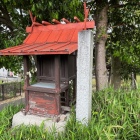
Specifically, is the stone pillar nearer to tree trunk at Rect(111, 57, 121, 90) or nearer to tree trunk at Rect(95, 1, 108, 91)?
tree trunk at Rect(95, 1, 108, 91)

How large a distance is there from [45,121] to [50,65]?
116 centimetres

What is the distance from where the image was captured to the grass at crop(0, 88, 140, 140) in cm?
255

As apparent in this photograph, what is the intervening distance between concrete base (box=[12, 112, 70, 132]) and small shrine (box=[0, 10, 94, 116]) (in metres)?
0.11

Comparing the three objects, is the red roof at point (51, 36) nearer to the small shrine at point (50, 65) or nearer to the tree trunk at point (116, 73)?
the small shrine at point (50, 65)

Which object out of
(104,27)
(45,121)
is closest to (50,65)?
(45,121)

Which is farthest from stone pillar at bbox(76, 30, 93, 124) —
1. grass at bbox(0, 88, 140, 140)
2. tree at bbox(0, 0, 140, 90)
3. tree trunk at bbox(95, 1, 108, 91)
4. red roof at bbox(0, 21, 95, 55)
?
tree trunk at bbox(95, 1, 108, 91)

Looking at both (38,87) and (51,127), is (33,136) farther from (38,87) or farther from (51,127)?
(38,87)

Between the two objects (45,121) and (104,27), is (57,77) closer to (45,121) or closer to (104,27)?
(45,121)

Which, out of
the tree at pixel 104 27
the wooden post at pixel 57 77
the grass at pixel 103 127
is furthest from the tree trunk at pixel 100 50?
the wooden post at pixel 57 77

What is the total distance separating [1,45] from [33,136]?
3137 millimetres

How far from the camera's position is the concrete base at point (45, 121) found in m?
2.99

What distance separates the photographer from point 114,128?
266 centimetres

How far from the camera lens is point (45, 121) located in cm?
313

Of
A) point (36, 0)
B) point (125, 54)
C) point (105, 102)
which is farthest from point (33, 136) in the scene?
point (125, 54)
